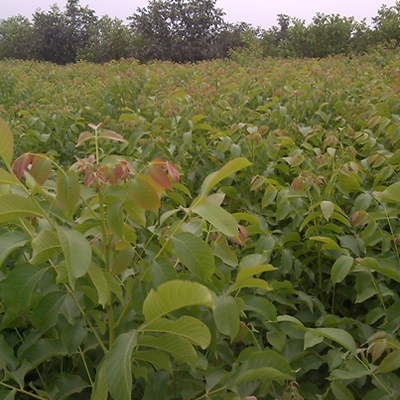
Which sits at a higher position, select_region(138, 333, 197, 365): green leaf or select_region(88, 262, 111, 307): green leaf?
select_region(88, 262, 111, 307): green leaf

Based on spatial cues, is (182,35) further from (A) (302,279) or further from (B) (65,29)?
(A) (302,279)

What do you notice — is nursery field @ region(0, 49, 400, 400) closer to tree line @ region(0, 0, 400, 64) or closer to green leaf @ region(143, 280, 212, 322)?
green leaf @ region(143, 280, 212, 322)

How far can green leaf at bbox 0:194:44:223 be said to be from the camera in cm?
92

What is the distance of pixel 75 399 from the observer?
133 cm

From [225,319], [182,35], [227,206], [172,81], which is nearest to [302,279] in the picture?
[227,206]

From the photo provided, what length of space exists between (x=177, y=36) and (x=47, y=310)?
2333 centimetres

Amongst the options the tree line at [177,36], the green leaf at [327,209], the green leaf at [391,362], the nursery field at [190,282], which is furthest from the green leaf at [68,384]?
the tree line at [177,36]

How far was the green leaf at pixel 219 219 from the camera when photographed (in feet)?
3.22

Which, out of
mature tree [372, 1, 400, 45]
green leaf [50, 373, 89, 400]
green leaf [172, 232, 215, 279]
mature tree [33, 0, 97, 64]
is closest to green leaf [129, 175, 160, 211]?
green leaf [172, 232, 215, 279]

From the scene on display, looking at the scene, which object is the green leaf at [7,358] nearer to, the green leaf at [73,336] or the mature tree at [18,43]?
the green leaf at [73,336]

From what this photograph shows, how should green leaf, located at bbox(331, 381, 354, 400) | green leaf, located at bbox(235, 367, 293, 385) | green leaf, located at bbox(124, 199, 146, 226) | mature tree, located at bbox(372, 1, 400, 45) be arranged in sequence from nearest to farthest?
green leaf, located at bbox(235, 367, 293, 385), green leaf, located at bbox(124, 199, 146, 226), green leaf, located at bbox(331, 381, 354, 400), mature tree, located at bbox(372, 1, 400, 45)

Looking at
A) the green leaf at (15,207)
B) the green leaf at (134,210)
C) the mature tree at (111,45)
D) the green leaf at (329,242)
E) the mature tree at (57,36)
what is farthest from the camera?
the mature tree at (57,36)

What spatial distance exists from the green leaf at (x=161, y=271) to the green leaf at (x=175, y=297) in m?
0.14

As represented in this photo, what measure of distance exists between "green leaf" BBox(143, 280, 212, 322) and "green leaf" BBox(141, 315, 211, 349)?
2 centimetres
